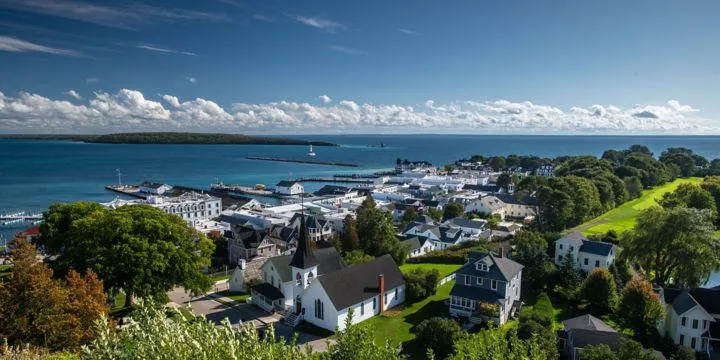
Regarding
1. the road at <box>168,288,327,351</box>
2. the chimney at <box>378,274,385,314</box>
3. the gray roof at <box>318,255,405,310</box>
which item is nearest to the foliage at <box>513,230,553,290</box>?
the gray roof at <box>318,255,405,310</box>

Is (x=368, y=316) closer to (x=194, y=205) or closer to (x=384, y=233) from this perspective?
(x=384, y=233)

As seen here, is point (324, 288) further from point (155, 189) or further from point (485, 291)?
point (155, 189)

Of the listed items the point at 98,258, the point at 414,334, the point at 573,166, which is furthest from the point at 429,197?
the point at 98,258

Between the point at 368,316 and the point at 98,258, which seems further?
the point at 368,316

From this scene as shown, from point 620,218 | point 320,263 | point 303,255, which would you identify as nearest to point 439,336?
point 303,255

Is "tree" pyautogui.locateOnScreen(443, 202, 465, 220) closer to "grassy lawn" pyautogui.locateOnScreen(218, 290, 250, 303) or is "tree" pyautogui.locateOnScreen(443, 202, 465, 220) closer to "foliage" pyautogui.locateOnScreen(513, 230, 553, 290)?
"foliage" pyautogui.locateOnScreen(513, 230, 553, 290)

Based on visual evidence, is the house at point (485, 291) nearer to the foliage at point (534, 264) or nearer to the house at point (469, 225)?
the foliage at point (534, 264)

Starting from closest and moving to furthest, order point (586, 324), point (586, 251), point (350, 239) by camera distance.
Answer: point (586, 324) → point (586, 251) → point (350, 239)

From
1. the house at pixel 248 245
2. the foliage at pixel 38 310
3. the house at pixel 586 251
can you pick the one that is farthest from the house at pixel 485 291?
the foliage at pixel 38 310
